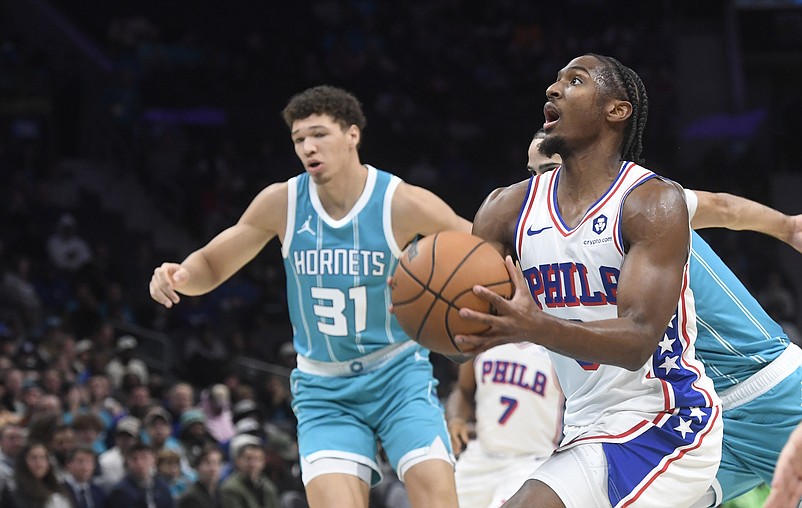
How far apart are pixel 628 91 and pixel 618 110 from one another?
0.08 metres

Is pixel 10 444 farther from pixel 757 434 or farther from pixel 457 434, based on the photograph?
pixel 757 434

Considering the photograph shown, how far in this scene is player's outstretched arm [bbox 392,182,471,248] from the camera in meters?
5.48

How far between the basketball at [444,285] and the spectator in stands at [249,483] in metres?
6.19

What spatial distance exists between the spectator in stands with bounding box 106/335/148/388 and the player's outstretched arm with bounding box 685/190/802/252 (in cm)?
822

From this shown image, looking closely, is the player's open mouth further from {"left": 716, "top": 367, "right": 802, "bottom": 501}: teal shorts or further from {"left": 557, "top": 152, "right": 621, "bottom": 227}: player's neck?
{"left": 716, "top": 367, "right": 802, "bottom": 501}: teal shorts

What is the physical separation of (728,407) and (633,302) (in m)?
1.22

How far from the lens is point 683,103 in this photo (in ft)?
64.5

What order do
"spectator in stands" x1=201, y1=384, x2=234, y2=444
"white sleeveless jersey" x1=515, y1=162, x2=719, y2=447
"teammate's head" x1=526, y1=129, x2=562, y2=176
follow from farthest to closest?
"spectator in stands" x1=201, y1=384, x2=234, y2=444 < "teammate's head" x1=526, y1=129, x2=562, y2=176 < "white sleeveless jersey" x1=515, y1=162, x2=719, y2=447

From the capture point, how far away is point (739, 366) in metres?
4.45

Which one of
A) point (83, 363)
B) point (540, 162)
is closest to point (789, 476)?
point (540, 162)

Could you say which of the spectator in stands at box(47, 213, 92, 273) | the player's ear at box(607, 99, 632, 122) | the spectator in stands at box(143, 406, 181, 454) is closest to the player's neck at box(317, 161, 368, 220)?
the player's ear at box(607, 99, 632, 122)

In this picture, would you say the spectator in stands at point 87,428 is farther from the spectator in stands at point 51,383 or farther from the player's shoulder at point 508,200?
the player's shoulder at point 508,200

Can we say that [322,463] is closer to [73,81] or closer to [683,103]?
[73,81]

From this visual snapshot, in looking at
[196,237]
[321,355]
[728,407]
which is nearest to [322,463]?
[321,355]
